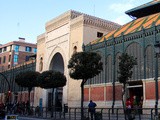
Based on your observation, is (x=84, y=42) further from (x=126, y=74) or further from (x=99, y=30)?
(x=126, y=74)

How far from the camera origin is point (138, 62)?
26250 millimetres

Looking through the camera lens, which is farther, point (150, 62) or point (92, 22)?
point (92, 22)

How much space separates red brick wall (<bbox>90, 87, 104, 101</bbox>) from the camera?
30.0m

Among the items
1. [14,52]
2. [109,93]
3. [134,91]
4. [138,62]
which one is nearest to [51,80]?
[109,93]

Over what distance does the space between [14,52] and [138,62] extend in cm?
5563

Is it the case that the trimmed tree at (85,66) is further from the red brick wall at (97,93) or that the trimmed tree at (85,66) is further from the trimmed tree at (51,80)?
the red brick wall at (97,93)

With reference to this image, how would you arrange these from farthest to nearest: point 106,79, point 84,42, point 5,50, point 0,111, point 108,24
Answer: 1. point 5,50
2. point 108,24
3. point 84,42
4. point 106,79
5. point 0,111

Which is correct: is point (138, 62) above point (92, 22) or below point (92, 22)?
below

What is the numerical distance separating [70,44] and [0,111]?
16.4m

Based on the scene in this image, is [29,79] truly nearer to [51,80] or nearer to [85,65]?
[51,80]

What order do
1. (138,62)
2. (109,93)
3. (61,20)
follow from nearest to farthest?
(138,62) → (109,93) → (61,20)

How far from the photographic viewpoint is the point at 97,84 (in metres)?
30.8

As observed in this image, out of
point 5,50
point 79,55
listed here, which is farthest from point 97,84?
point 5,50

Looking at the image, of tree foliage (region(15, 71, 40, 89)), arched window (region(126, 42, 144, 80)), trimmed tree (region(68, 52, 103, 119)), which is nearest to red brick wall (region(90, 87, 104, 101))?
arched window (region(126, 42, 144, 80))
